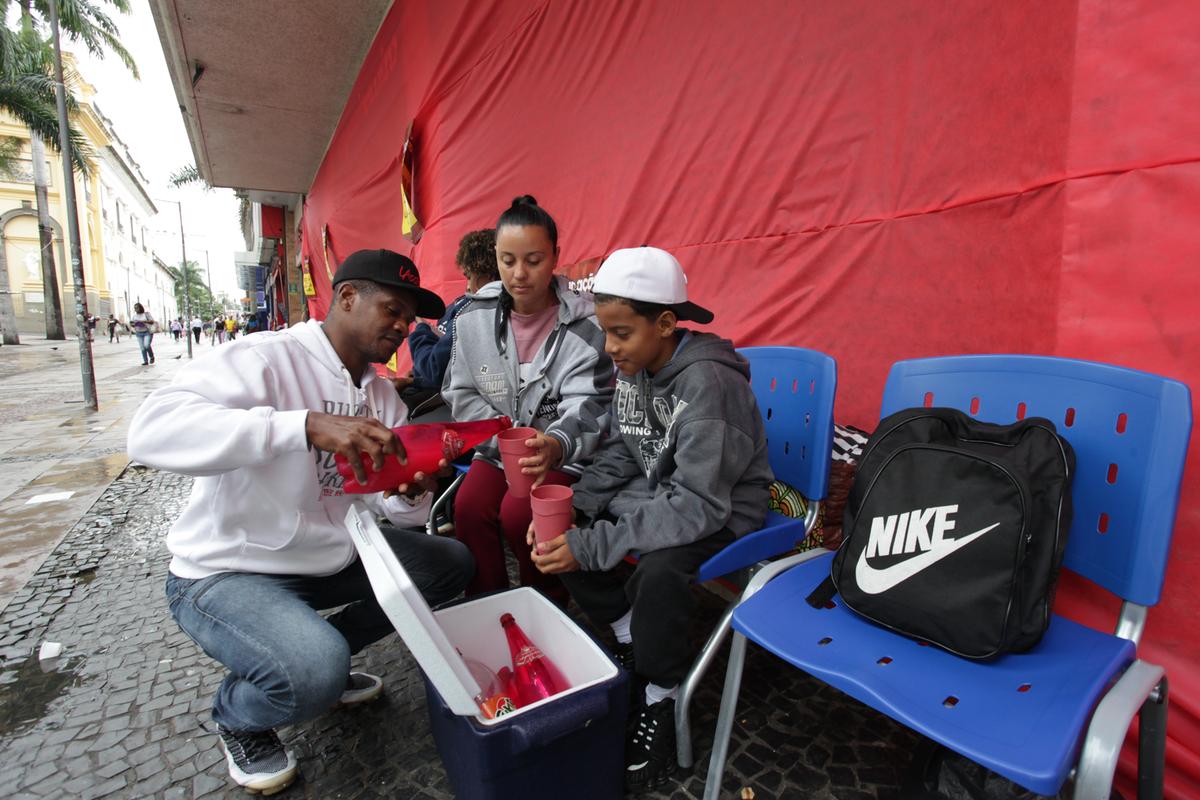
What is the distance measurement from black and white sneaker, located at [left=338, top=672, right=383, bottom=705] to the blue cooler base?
2.06 ft

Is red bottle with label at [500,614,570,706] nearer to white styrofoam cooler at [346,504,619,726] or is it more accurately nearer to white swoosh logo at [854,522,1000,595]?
white styrofoam cooler at [346,504,619,726]

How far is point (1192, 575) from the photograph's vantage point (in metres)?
1.31

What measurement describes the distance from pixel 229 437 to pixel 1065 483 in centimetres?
179

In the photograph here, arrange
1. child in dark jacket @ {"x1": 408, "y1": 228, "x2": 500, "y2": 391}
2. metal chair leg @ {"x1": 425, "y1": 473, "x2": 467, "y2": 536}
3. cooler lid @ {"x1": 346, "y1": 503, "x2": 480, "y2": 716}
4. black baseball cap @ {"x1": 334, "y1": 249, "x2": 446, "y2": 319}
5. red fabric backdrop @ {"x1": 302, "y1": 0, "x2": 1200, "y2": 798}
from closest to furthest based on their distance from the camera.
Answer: cooler lid @ {"x1": 346, "y1": 503, "x2": 480, "y2": 716} < red fabric backdrop @ {"x1": 302, "y1": 0, "x2": 1200, "y2": 798} < black baseball cap @ {"x1": 334, "y1": 249, "x2": 446, "y2": 319} < metal chair leg @ {"x1": 425, "y1": 473, "x2": 467, "y2": 536} < child in dark jacket @ {"x1": 408, "y1": 228, "x2": 500, "y2": 391}

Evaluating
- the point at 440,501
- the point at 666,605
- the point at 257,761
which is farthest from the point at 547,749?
the point at 440,501

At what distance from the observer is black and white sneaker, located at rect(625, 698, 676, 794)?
1522 mm

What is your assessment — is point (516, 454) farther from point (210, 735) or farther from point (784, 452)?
point (210, 735)

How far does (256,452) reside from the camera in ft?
4.50

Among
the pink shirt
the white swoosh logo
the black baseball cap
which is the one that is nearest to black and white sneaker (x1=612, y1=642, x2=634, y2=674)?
the white swoosh logo

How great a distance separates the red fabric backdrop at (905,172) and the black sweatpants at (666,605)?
37.2 inches

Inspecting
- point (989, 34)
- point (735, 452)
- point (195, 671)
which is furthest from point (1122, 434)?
point (195, 671)

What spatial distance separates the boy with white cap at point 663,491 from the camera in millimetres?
1500

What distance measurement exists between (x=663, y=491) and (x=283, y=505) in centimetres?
105

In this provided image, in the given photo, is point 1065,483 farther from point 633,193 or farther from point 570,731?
point 633,193
